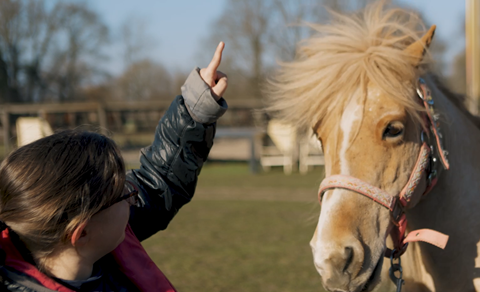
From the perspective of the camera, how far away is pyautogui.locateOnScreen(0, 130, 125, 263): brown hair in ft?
3.73

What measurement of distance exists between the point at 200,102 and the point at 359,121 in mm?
680

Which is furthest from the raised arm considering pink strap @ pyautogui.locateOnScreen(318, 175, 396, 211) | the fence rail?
the fence rail

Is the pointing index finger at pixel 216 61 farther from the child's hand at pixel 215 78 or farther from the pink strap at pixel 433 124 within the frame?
the pink strap at pixel 433 124

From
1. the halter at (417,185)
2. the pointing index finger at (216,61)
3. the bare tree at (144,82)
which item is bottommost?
the bare tree at (144,82)

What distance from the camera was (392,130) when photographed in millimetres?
1784

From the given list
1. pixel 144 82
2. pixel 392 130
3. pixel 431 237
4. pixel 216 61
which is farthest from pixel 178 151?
pixel 144 82

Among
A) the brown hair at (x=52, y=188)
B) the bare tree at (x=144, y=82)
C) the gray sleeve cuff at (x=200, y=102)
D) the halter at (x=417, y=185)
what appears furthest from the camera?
the bare tree at (x=144, y=82)

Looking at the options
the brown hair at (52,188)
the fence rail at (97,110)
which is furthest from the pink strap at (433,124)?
the fence rail at (97,110)

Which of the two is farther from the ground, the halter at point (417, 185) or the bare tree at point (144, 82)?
the halter at point (417, 185)

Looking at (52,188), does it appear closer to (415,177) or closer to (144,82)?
(415,177)

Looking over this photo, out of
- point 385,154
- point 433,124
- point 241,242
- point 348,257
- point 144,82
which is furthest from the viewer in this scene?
point 144,82

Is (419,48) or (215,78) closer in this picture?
(215,78)

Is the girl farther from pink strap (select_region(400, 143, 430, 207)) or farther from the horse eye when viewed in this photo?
pink strap (select_region(400, 143, 430, 207))

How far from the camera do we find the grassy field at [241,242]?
183 inches
